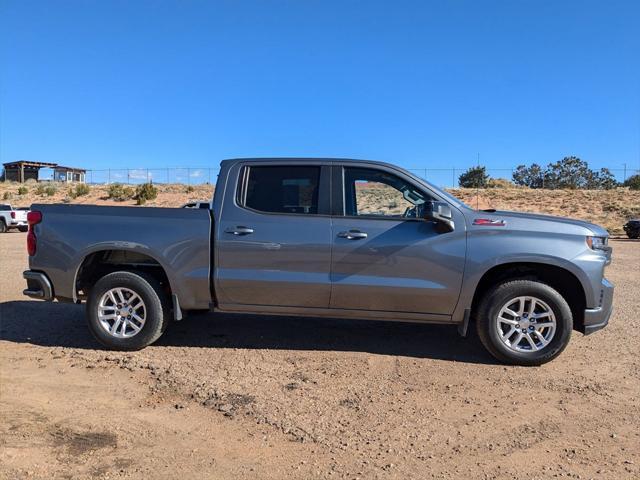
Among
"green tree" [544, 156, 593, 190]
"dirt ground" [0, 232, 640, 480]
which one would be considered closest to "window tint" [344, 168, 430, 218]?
"dirt ground" [0, 232, 640, 480]

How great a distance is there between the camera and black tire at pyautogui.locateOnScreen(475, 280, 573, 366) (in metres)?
4.86

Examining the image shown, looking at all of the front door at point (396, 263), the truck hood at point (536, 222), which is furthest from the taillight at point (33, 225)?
the truck hood at point (536, 222)

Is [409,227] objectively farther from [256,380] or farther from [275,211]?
[256,380]

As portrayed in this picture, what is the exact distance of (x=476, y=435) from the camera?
360cm

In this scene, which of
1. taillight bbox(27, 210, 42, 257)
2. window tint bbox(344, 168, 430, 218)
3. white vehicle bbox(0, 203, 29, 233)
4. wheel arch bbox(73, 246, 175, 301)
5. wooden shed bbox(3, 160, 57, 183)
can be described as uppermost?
wooden shed bbox(3, 160, 57, 183)

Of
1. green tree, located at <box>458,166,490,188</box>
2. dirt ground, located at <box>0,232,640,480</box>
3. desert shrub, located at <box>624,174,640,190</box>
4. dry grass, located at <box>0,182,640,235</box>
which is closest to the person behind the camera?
dirt ground, located at <box>0,232,640,480</box>

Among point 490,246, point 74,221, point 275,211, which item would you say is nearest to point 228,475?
point 275,211

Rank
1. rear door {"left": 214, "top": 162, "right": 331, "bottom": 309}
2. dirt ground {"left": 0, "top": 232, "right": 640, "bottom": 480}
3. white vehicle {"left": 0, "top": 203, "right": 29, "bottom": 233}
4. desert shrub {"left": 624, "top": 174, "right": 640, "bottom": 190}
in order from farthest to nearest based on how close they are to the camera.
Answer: desert shrub {"left": 624, "top": 174, "right": 640, "bottom": 190}
white vehicle {"left": 0, "top": 203, "right": 29, "bottom": 233}
rear door {"left": 214, "top": 162, "right": 331, "bottom": 309}
dirt ground {"left": 0, "top": 232, "right": 640, "bottom": 480}

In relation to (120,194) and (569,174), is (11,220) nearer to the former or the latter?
(120,194)

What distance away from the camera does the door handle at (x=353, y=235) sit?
5.00 meters

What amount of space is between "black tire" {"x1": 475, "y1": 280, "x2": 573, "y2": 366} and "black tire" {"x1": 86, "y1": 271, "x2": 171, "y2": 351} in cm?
323

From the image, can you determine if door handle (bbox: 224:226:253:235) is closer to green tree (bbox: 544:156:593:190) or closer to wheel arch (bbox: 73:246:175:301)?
wheel arch (bbox: 73:246:175:301)

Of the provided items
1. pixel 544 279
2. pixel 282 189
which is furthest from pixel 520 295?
pixel 282 189

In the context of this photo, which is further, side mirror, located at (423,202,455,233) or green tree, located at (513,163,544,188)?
green tree, located at (513,163,544,188)
